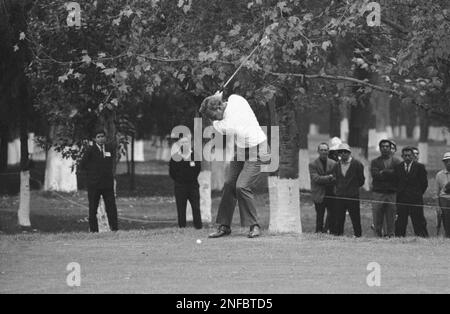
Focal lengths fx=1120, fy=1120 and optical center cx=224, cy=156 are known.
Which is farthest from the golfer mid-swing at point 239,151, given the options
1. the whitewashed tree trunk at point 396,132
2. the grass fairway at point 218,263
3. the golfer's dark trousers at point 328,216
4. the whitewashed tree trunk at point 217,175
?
the whitewashed tree trunk at point 396,132

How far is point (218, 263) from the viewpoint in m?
13.9

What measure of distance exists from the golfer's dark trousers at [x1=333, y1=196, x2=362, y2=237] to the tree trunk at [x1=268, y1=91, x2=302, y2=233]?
1.24 metres

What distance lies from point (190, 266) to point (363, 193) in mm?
21654

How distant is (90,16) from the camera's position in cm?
2006

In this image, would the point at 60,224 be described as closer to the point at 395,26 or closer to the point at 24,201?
the point at 24,201

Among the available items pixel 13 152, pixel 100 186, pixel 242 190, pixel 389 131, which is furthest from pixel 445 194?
pixel 389 131

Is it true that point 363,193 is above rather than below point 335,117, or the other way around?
below

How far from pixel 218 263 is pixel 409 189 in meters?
7.56

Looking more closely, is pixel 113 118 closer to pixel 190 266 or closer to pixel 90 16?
pixel 90 16

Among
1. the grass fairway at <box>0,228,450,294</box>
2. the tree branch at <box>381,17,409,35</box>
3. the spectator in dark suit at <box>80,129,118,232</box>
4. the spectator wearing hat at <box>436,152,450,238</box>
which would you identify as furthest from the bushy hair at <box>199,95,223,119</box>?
the spectator wearing hat at <box>436,152,450,238</box>

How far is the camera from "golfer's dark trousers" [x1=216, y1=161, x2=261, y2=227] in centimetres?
1580

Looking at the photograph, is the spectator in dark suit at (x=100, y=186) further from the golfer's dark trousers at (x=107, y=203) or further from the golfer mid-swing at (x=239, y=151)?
the golfer mid-swing at (x=239, y=151)

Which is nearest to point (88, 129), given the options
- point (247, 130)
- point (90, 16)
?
point (90, 16)
